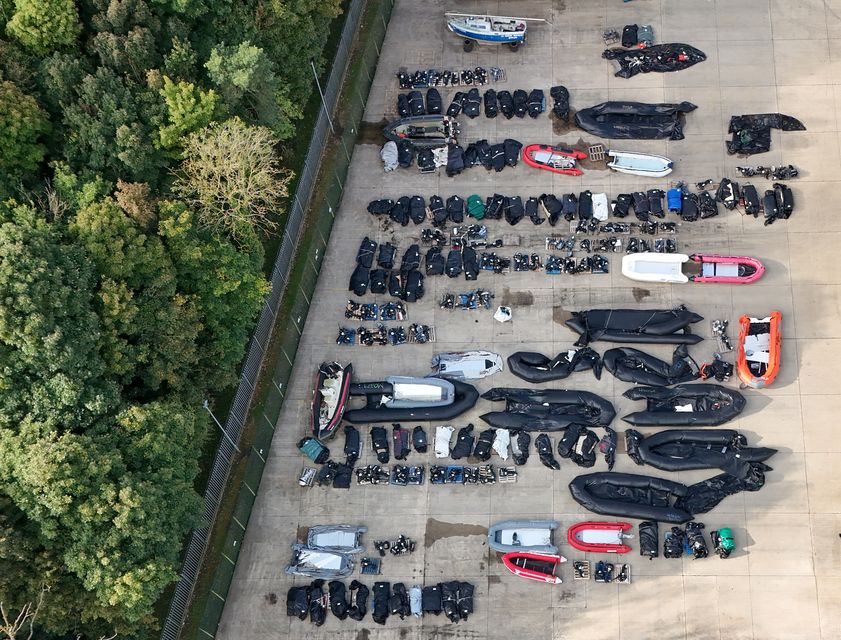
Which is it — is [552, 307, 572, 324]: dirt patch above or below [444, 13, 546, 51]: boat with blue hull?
below

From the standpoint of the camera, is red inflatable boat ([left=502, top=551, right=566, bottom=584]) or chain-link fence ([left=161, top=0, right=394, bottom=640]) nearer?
red inflatable boat ([left=502, top=551, right=566, bottom=584])

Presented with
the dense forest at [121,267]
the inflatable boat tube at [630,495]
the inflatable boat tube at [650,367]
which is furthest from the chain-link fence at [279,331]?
the inflatable boat tube at [650,367]

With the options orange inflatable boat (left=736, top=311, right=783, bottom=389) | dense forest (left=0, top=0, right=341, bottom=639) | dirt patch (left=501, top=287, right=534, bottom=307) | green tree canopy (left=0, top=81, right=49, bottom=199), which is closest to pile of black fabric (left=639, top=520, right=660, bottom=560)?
orange inflatable boat (left=736, top=311, right=783, bottom=389)

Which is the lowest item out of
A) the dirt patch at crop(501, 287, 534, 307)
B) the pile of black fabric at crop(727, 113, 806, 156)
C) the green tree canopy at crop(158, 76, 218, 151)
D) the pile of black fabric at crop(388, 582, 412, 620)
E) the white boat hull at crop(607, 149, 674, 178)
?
the pile of black fabric at crop(388, 582, 412, 620)

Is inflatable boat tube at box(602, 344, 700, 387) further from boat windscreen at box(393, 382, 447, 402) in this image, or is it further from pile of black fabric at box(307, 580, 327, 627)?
pile of black fabric at box(307, 580, 327, 627)

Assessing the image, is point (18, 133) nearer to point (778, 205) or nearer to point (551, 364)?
point (551, 364)

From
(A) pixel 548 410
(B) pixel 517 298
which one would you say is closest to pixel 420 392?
(A) pixel 548 410
